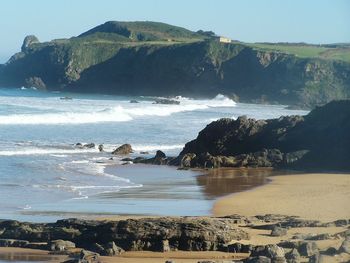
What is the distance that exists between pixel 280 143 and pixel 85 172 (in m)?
8.06

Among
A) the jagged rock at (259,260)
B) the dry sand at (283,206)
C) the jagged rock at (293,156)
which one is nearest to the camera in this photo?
the jagged rock at (259,260)

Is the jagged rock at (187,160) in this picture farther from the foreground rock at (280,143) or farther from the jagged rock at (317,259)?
the jagged rock at (317,259)

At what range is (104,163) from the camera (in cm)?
2958

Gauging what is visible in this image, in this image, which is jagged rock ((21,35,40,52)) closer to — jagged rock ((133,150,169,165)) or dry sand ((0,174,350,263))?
jagged rock ((133,150,169,165))

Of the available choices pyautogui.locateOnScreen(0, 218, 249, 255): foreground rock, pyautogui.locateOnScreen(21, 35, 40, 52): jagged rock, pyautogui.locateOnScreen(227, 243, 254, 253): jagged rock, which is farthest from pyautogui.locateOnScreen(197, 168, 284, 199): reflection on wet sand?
pyautogui.locateOnScreen(21, 35, 40, 52): jagged rock

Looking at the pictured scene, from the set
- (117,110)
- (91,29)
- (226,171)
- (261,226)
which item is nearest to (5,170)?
(226,171)

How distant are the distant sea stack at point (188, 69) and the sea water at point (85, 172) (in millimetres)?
39642

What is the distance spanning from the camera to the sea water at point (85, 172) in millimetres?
19156

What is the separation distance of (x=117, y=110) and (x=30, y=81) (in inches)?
2259

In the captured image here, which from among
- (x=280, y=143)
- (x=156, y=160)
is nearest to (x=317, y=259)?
(x=156, y=160)

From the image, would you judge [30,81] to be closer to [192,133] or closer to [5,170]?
[192,133]

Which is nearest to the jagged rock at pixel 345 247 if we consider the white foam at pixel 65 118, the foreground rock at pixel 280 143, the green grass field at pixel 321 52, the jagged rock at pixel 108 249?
the jagged rock at pixel 108 249

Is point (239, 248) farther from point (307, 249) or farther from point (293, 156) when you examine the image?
point (293, 156)

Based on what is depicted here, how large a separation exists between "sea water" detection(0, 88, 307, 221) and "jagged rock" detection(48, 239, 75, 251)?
281cm
